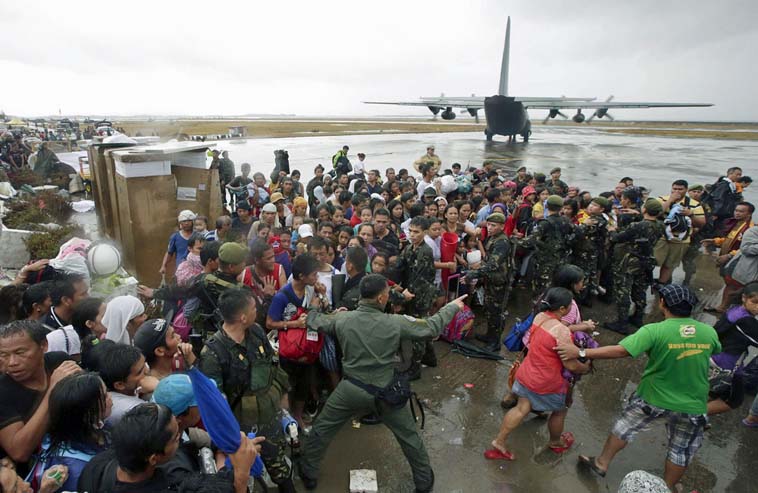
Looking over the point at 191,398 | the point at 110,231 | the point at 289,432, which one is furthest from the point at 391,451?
the point at 110,231

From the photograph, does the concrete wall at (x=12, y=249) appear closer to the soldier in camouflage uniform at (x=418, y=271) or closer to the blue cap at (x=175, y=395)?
→ the soldier in camouflage uniform at (x=418, y=271)

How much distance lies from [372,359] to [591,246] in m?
4.81

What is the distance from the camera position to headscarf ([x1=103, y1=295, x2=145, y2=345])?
113 inches

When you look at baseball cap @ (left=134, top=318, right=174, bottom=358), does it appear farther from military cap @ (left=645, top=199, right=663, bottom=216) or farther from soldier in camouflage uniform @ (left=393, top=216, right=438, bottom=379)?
military cap @ (left=645, top=199, right=663, bottom=216)

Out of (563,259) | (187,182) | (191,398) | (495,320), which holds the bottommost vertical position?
(495,320)

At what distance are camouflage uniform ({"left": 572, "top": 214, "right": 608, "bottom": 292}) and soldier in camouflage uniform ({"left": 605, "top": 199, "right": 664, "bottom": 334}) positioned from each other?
31 centimetres

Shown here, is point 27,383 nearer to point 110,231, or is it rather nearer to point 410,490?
point 410,490

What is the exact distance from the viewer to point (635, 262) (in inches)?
222

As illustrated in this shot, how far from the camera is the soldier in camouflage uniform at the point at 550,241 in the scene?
18.8 ft

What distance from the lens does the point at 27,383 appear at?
2.14 metres

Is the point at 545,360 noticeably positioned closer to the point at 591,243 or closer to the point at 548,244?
the point at 548,244

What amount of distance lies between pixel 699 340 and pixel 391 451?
2.51m

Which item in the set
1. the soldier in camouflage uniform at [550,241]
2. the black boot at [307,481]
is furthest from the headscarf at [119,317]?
the soldier in camouflage uniform at [550,241]

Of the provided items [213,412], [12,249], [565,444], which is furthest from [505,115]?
[213,412]
